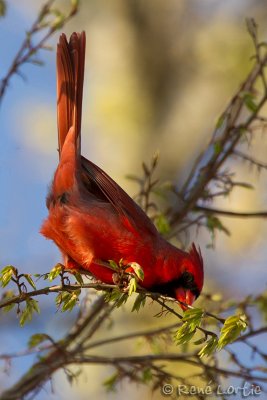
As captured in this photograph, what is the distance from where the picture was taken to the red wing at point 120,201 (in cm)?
383

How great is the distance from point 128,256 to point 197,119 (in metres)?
3.72

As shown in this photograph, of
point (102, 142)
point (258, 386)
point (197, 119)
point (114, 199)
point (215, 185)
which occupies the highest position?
point (197, 119)

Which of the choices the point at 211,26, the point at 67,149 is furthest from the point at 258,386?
the point at 211,26

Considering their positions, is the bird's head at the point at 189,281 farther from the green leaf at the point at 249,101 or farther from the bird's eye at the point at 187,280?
the green leaf at the point at 249,101

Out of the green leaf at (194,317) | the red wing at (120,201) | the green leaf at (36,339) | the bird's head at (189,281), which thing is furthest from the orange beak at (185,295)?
the green leaf at (194,317)

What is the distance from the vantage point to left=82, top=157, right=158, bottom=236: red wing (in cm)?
383

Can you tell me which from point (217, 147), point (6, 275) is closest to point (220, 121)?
point (217, 147)

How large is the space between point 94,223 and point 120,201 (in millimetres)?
188

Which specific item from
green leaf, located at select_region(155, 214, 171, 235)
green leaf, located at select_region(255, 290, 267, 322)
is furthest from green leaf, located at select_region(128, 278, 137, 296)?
green leaf, located at select_region(255, 290, 267, 322)

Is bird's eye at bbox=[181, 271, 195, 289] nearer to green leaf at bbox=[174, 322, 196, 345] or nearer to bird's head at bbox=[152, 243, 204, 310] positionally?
bird's head at bbox=[152, 243, 204, 310]

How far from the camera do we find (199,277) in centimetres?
382

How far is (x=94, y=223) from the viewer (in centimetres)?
374

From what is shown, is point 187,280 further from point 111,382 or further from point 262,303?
point 111,382

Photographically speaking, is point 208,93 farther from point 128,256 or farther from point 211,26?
point 128,256
